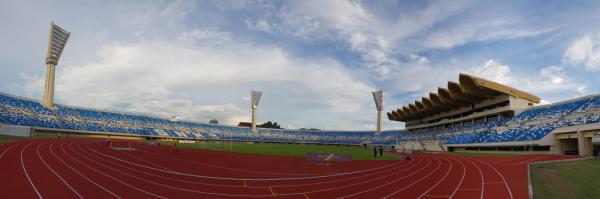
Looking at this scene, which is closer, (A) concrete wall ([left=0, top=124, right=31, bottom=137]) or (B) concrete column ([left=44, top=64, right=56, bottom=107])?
(A) concrete wall ([left=0, top=124, right=31, bottom=137])

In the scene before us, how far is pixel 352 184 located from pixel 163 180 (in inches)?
339

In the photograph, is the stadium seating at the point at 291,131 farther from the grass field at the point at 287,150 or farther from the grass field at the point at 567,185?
the grass field at the point at 567,185

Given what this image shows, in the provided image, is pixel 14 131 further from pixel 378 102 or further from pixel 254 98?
pixel 378 102

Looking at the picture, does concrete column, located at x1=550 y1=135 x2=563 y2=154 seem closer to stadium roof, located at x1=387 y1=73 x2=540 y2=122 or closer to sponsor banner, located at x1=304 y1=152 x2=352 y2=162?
stadium roof, located at x1=387 y1=73 x2=540 y2=122

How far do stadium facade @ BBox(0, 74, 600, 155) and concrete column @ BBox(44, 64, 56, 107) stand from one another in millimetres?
1192

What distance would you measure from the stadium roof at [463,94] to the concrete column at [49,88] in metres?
65.0

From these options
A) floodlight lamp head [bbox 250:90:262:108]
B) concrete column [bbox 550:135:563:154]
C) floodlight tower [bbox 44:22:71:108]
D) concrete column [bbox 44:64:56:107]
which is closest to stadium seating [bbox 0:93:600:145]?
concrete column [bbox 550:135:563:154]

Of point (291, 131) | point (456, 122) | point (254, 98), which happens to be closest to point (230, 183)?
point (456, 122)

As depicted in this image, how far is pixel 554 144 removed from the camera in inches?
1401

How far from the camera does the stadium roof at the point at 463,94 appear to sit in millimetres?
48675

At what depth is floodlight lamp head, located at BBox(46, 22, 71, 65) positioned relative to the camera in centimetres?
5928

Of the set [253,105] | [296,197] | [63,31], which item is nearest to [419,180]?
[296,197]

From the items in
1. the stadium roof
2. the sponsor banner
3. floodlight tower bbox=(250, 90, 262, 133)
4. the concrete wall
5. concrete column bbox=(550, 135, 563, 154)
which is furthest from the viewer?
floodlight tower bbox=(250, 90, 262, 133)

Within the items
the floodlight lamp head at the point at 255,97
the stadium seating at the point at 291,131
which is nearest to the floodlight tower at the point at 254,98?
the floodlight lamp head at the point at 255,97
